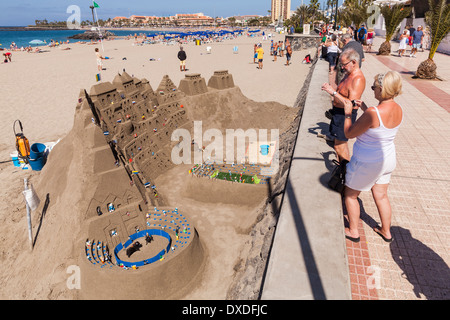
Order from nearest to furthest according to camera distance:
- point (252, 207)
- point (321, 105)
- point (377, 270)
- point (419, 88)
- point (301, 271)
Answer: point (301, 271)
point (377, 270)
point (321, 105)
point (252, 207)
point (419, 88)

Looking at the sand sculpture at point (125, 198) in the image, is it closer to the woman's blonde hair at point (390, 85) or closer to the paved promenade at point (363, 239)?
the paved promenade at point (363, 239)

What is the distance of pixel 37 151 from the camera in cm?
1230

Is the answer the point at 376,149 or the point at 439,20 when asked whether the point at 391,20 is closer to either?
the point at 439,20

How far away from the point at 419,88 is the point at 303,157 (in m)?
Answer: 9.18

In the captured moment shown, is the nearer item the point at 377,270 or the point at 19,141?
the point at 377,270

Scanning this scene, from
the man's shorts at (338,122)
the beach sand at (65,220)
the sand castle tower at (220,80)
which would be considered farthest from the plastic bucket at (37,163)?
the man's shorts at (338,122)

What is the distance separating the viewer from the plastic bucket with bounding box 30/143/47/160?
11.9 metres

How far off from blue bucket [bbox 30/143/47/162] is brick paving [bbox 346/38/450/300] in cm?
1269

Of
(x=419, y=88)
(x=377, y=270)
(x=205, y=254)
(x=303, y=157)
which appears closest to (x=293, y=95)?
(x=419, y=88)

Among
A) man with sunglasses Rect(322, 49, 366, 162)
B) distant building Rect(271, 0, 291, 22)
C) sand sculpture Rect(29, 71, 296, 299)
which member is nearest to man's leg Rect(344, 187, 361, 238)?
man with sunglasses Rect(322, 49, 366, 162)

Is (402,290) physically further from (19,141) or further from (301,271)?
(19,141)

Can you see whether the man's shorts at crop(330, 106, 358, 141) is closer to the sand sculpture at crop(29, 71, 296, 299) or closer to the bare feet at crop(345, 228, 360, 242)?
the bare feet at crop(345, 228, 360, 242)

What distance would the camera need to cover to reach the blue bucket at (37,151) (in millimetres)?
11923
